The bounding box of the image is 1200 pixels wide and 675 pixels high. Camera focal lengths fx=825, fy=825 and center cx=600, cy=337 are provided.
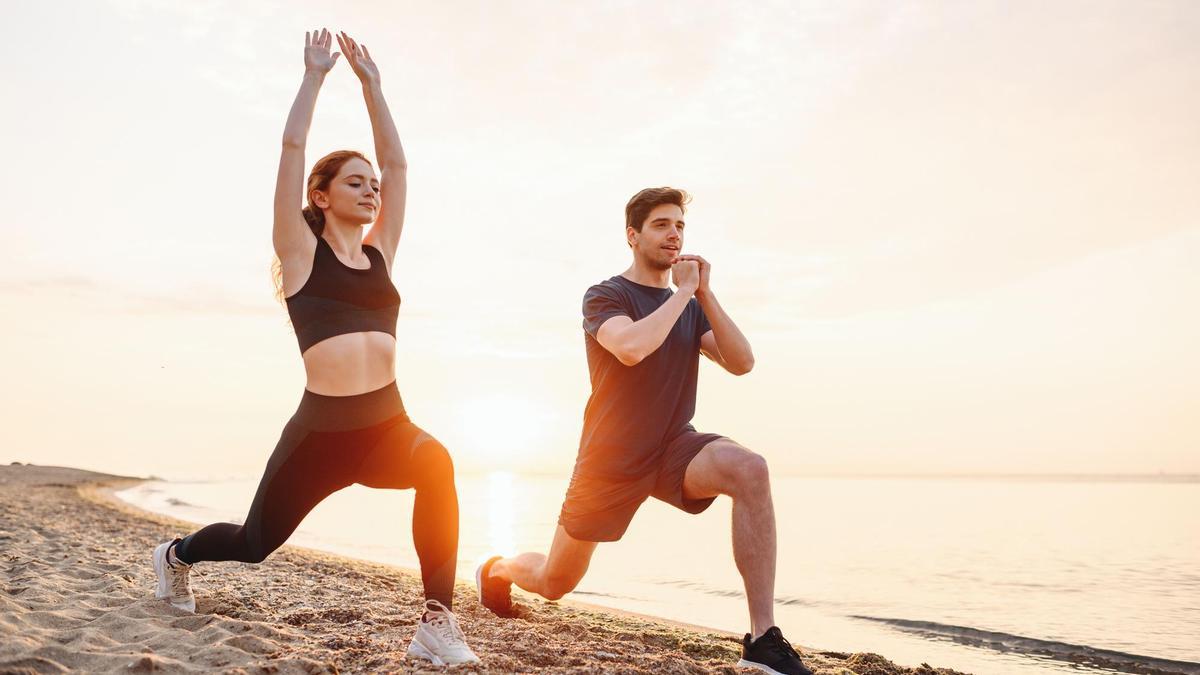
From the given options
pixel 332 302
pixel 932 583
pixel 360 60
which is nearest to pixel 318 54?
pixel 360 60

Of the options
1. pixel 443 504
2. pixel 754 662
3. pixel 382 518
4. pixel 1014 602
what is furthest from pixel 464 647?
pixel 382 518

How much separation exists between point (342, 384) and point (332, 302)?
37 cm

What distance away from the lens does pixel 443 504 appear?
11.9ft

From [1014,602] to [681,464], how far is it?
606cm

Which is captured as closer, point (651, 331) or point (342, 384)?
point (342, 384)

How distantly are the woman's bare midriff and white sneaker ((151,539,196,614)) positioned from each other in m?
1.44

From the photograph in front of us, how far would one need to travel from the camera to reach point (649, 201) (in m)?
4.53

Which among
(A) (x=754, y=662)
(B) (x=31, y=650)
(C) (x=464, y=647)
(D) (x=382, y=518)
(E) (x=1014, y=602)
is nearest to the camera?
(B) (x=31, y=650)

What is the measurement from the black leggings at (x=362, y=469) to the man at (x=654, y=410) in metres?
1.02

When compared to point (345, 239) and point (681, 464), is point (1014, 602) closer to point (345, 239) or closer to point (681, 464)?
point (681, 464)

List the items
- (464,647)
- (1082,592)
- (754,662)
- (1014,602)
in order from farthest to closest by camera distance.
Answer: (1082,592)
(1014,602)
(754,662)
(464,647)

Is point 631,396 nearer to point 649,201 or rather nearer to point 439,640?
point 649,201

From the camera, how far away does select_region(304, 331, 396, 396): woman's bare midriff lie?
3.65 metres

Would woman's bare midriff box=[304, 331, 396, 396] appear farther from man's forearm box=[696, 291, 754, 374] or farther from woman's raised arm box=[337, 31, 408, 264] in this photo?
man's forearm box=[696, 291, 754, 374]
